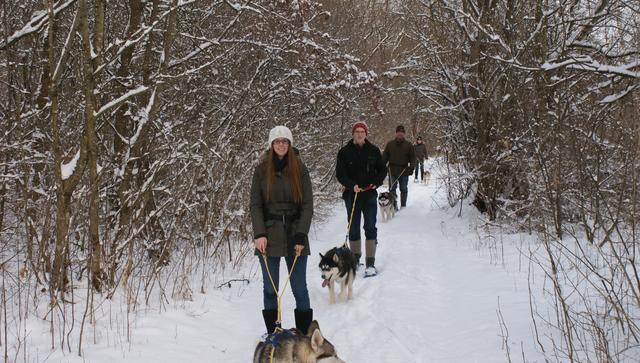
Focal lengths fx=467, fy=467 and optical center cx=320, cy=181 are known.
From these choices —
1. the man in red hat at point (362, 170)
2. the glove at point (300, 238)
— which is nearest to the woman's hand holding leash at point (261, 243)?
the glove at point (300, 238)

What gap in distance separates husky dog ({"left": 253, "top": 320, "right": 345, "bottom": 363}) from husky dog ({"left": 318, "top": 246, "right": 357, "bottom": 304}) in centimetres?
212

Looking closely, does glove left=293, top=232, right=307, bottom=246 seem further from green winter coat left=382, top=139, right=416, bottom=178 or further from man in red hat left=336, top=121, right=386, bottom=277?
green winter coat left=382, top=139, right=416, bottom=178

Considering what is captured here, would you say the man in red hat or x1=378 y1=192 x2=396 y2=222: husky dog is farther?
x1=378 y1=192 x2=396 y2=222: husky dog

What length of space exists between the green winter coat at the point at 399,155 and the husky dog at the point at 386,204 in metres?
0.77

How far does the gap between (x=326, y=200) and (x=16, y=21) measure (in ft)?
26.4

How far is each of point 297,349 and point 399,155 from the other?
953cm

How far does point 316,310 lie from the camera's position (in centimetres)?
554

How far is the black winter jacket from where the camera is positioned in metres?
6.47

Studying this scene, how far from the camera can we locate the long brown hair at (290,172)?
403cm

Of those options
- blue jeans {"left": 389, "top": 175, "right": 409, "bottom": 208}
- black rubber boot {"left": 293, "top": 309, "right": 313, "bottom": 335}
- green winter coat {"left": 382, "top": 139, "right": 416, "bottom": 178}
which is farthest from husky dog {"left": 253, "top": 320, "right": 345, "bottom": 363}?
blue jeans {"left": 389, "top": 175, "right": 409, "bottom": 208}

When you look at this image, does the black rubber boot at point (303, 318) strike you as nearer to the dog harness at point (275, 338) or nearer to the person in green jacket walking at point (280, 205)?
the person in green jacket walking at point (280, 205)

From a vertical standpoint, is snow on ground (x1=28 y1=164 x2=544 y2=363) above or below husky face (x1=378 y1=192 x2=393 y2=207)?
below

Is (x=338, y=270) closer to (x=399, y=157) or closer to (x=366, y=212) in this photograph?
(x=366, y=212)

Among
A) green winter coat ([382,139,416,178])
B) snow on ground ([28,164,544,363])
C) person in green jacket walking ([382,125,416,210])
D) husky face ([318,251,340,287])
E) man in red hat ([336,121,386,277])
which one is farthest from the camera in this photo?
green winter coat ([382,139,416,178])
